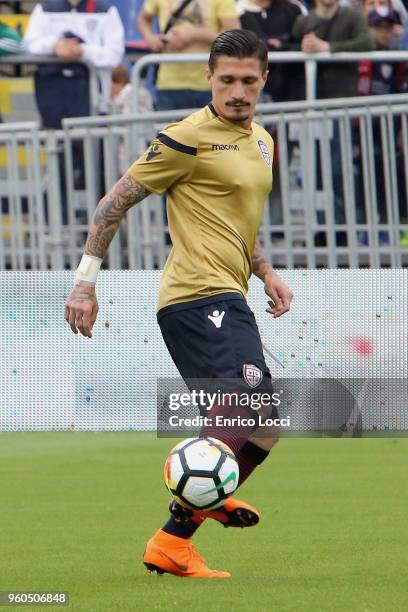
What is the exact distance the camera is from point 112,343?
11297 mm

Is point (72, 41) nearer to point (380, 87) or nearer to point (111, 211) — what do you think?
point (380, 87)

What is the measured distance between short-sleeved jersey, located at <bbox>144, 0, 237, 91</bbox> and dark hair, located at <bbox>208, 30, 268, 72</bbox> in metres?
6.98

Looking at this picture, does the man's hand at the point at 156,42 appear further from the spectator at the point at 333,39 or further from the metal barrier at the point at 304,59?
the spectator at the point at 333,39

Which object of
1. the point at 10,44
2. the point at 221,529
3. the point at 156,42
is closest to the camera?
the point at 221,529

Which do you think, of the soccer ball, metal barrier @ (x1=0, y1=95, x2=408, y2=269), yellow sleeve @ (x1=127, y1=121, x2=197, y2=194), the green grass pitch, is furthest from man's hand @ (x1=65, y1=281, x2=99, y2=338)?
metal barrier @ (x1=0, y1=95, x2=408, y2=269)

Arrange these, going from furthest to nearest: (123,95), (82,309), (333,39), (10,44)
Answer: (123,95)
(10,44)
(333,39)
(82,309)

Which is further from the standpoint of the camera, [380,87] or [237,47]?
[380,87]

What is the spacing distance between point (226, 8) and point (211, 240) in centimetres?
740

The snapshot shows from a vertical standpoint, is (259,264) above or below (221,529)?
above

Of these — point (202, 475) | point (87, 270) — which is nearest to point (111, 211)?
point (87, 270)

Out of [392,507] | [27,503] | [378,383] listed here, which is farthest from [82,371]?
[392,507]

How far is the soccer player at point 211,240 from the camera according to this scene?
595cm

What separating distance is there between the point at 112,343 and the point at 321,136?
2.89m

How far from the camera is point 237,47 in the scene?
238 inches
